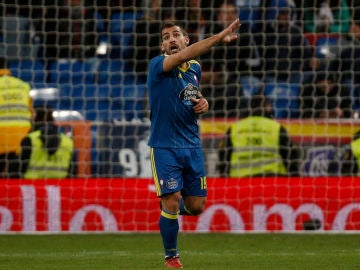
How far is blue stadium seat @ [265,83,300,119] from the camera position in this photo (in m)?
13.1

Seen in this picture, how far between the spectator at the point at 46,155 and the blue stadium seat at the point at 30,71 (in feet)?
5.68

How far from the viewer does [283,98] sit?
13.3 meters

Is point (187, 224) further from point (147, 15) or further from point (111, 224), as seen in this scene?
point (147, 15)

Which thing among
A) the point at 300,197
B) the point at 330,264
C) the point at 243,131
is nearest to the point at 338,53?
the point at 243,131

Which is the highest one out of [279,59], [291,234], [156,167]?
[279,59]

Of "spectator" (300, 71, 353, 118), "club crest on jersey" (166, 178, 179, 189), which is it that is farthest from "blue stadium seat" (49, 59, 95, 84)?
"club crest on jersey" (166, 178, 179, 189)

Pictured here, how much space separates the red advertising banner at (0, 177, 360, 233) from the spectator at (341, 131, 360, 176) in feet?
5.32

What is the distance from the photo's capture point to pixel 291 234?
1005 cm

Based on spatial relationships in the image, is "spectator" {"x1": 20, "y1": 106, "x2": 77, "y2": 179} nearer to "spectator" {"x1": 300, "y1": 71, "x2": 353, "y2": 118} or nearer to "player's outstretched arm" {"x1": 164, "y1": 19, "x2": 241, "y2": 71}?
"spectator" {"x1": 300, "y1": 71, "x2": 353, "y2": 118}

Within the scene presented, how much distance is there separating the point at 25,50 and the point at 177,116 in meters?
7.53

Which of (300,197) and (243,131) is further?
(243,131)

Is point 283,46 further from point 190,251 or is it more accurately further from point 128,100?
point 190,251

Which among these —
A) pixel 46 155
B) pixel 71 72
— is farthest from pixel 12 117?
pixel 71 72

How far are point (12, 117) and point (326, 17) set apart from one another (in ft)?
15.2
